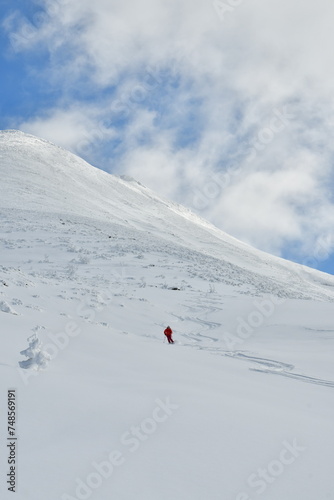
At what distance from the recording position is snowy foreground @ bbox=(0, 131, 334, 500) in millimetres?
3344

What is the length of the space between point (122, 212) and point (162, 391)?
160ft

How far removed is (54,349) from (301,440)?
166 inches

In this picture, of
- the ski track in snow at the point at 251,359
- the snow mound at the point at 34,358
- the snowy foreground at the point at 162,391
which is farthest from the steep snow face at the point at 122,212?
the snow mound at the point at 34,358

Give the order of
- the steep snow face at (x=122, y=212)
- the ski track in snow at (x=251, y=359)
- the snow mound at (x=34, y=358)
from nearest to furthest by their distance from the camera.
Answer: the snow mound at (x=34, y=358) → the ski track in snow at (x=251, y=359) → the steep snow face at (x=122, y=212)

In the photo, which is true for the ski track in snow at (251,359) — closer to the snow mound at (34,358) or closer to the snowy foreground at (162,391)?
the snowy foreground at (162,391)

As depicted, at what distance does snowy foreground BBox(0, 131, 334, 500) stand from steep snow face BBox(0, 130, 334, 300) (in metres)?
7.84

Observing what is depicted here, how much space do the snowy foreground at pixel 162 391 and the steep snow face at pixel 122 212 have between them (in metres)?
7.84

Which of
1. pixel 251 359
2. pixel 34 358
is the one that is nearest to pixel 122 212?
pixel 251 359

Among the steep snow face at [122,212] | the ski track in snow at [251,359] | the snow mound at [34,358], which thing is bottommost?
the snow mound at [34,358]

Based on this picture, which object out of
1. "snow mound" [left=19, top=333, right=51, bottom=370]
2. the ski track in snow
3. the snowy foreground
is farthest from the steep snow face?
"snow mound" [left=19, top=333, right=51, bottom=370]

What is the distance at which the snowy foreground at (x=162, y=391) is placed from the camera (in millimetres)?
3344

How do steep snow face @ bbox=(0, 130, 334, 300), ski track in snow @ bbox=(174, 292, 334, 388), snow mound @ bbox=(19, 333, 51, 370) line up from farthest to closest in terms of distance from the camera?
1. steep snow face @ bbox=(0, 130, 334, 300)
2. ski track in snow @ bbox=(174, 292, 334, 388)
3. snow mound @ bbox=(19, 333, 51, 370)

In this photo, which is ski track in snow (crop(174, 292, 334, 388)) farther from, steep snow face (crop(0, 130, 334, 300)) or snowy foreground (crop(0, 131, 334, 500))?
steep snow face (crop(0, 130, 334, 300))

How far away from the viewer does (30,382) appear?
15.8ft
